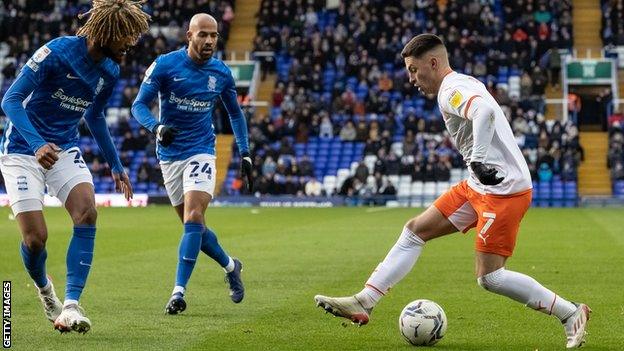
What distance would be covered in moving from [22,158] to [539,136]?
3077 cm

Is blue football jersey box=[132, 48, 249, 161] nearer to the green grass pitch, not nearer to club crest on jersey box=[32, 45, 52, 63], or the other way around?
the green grass pitch

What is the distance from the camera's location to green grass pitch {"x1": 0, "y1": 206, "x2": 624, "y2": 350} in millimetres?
8617

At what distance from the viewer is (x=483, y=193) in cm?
830

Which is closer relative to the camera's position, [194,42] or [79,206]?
[79,206]

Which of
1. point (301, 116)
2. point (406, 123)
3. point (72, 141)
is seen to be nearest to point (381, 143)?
point (406, 123)

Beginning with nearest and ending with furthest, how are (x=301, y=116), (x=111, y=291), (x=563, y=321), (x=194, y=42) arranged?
1. (x=563, y=321)
2. (x=194, y=42)
3. (x=111, y=291)
4. (x=301, y=116)

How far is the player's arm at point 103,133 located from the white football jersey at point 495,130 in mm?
2791

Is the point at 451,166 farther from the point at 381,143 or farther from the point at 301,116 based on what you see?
the point at 301,116

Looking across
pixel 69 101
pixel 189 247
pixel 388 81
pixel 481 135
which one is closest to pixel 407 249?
pixel 481 135

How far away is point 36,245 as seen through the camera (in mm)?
8891

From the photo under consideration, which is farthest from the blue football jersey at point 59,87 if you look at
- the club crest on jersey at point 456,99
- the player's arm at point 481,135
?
the player's arm at point 481,135

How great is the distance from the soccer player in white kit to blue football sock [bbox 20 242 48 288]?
2.22 m

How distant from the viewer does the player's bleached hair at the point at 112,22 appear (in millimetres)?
8688

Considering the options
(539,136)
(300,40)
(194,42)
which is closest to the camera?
(194,42)
